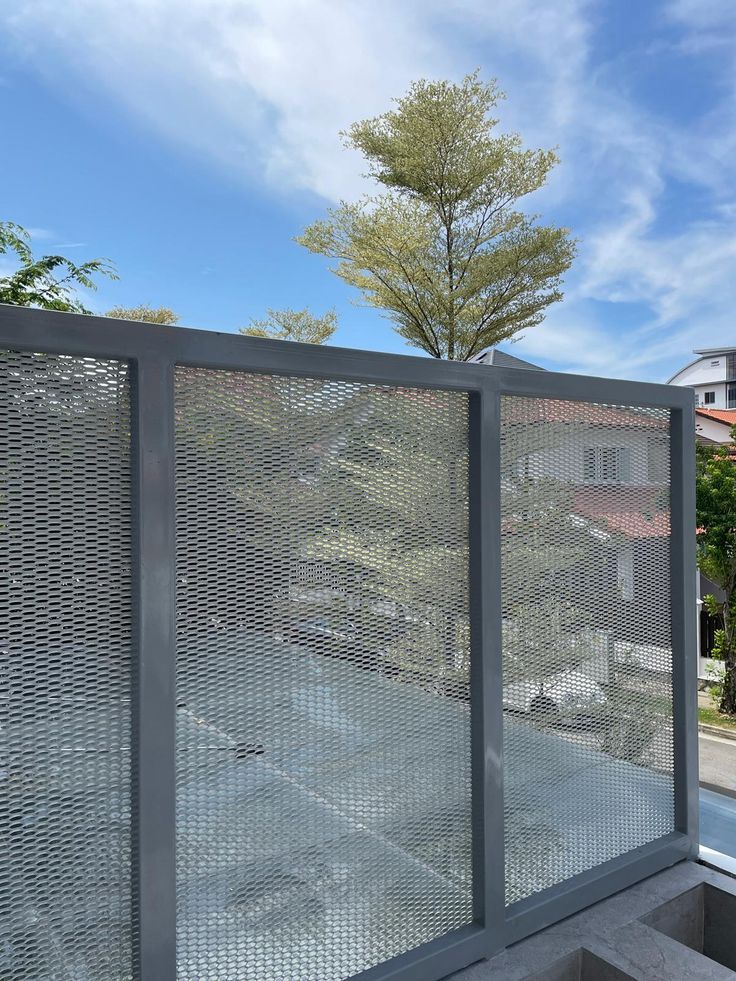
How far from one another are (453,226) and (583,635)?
14817 mm

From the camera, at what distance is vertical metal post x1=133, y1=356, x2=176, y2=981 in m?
1.08

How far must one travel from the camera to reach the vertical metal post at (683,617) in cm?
187

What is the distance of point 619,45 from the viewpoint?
2167cm

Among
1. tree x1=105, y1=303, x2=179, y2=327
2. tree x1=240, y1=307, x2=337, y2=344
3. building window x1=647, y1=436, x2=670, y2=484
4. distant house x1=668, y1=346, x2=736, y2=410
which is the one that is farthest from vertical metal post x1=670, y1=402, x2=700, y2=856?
distant house x1=668, y1=346, x2=736, y2=410

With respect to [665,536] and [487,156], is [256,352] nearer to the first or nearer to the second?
[665,536]

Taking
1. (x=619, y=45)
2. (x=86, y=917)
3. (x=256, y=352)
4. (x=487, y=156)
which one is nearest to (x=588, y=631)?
(x=256, y=352)

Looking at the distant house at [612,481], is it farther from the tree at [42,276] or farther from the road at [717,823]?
the tree at [42,276]

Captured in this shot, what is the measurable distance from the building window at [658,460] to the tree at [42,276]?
6.49 meters

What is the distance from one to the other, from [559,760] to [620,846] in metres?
0.36

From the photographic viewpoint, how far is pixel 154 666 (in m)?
1.09

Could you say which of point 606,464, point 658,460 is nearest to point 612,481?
point 606,464

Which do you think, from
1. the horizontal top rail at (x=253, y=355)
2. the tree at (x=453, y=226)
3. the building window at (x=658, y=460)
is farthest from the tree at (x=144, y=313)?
the horizontal top rail at (x=253, y=355)

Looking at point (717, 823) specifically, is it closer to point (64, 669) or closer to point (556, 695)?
point (556, 695)

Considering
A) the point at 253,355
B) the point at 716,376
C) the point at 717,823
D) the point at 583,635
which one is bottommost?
the point at 717,823
